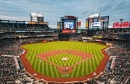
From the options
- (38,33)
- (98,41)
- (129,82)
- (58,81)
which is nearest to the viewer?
(129,82)

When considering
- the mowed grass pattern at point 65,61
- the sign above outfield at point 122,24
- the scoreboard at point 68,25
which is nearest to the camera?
the mowed grass pattern at point 65,61

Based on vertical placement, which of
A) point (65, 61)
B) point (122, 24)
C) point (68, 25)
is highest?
point (68, 25)

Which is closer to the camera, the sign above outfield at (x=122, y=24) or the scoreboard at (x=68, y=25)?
the sign above outfield at (x=122, y=24)

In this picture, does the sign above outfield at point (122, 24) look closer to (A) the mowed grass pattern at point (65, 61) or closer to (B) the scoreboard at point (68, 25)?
(B) the scoreboard at point (68, 25)

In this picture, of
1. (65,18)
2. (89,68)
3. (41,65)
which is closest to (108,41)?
(65,18)

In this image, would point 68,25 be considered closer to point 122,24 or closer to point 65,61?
point 122,24

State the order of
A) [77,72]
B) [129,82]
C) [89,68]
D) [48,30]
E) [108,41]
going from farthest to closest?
[48,30]
[108,41]
[89,68]
[77,72]
[129,82]

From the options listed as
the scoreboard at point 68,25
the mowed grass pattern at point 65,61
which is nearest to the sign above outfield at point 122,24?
the scoreboard at point 68,25

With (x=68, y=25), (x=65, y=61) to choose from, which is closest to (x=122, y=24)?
(x=68, y=25)

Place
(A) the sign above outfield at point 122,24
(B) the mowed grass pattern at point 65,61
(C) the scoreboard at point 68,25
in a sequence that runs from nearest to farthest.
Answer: (B) the mowed grass pattern at point 65,61 → (A) the sign above outfield at point 122,24 → (C) the scoreboard at point 68,25

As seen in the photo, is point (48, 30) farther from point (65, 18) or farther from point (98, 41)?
point (98, 41)

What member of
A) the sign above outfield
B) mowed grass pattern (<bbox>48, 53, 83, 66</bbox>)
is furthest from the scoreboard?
mowed grass pattern (<bbox>48, 53, 83, 66</bbox>)
